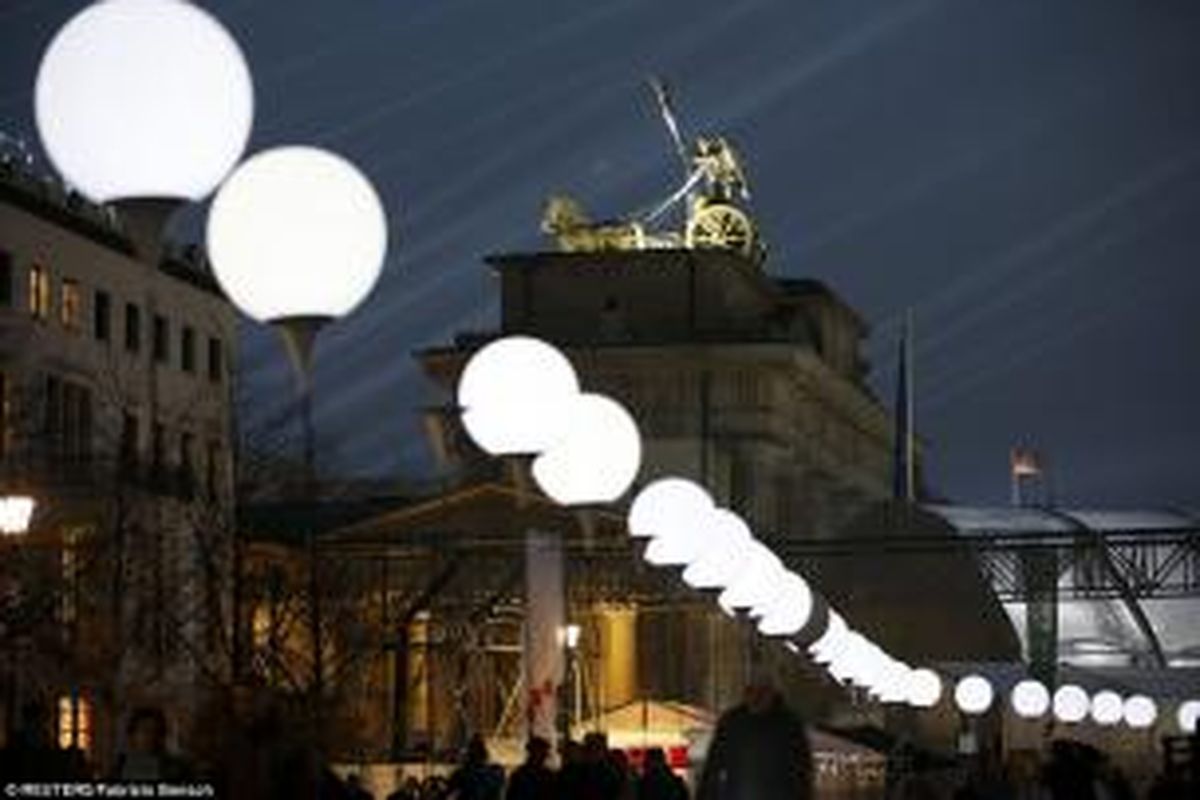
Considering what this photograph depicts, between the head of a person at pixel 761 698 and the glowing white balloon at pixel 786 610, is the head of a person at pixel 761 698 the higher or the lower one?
the lower one

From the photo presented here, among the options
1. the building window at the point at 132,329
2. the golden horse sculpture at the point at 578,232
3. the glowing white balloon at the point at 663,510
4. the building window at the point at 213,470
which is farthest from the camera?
the golden horse sculpture at the point at 578,232

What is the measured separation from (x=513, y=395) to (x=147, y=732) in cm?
578

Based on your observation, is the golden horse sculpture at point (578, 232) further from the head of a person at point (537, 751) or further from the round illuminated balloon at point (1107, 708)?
the head of a person at point (537, 751)

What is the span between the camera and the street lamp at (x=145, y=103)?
458 inches

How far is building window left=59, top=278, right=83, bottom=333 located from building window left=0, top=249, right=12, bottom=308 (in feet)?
11.0

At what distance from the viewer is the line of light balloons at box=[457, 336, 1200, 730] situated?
2017 centimetres

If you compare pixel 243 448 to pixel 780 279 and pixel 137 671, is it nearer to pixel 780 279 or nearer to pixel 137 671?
pixel 137 671

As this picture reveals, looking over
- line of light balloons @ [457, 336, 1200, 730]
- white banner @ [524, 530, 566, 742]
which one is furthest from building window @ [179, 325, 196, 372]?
white banner @ [524, 530, 566, 742]

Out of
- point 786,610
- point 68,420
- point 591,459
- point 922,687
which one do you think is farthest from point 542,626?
point 68,420

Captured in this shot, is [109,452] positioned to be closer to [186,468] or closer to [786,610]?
[186,468]

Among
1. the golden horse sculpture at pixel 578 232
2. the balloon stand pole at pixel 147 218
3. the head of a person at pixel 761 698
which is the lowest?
the head of a person at pixel 761 698

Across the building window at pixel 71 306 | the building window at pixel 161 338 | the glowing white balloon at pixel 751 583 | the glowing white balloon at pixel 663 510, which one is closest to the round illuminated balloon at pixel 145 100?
the glowing white balloon at pixel 663 510

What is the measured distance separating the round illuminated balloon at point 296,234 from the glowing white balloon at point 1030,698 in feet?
222

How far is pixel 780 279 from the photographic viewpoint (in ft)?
455
